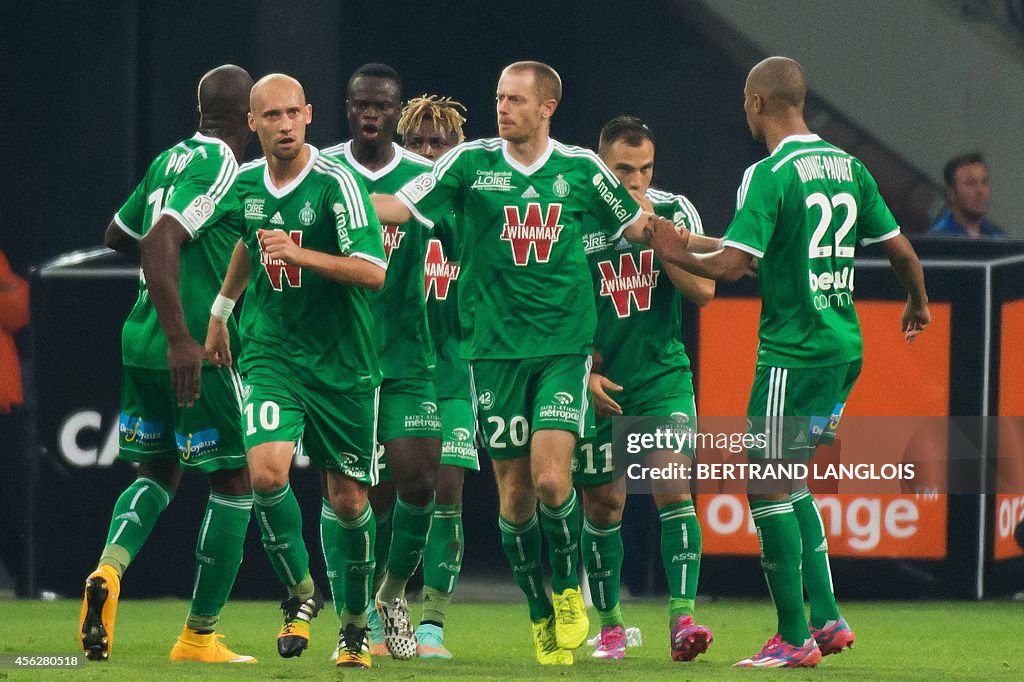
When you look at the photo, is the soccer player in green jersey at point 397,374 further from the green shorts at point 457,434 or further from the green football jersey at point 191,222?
the green football jersey at point 191,222

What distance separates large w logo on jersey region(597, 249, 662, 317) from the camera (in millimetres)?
7324

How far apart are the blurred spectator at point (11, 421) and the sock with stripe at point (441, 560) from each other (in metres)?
2.96

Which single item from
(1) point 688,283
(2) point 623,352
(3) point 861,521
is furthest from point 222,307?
(3) point 861,521

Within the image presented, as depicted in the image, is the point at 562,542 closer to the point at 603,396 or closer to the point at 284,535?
the point at 603,396

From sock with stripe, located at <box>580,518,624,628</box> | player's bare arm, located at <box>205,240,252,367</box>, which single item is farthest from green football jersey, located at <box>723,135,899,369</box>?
player's bare arm, located at <box>205,240,252,367</box>

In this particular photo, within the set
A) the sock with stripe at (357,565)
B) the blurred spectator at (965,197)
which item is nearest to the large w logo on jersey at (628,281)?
the sock with stripe at (357,565)

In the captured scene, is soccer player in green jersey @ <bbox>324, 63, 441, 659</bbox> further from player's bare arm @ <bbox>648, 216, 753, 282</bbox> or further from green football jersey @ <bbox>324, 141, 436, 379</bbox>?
player's bare arm @ <bbox>648, 216, 753, 282</bbox>

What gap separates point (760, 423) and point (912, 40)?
5192 mm

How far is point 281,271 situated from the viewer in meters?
6.46

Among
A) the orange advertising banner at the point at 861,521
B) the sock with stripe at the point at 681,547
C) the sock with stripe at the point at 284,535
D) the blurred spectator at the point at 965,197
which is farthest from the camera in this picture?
the blurred spectator at the point at 965,197

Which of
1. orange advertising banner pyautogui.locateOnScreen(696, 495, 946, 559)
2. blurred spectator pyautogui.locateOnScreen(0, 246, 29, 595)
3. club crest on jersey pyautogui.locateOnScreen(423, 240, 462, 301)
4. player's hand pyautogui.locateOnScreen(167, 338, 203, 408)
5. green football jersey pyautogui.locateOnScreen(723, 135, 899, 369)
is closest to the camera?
green football jersey pyautogui.locateOnScreen(723, 135, 899, 369)

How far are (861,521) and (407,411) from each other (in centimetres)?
309

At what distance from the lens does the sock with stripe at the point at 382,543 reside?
7359 mm

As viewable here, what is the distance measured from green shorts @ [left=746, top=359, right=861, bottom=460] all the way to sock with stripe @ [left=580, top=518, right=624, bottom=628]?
93 cm
